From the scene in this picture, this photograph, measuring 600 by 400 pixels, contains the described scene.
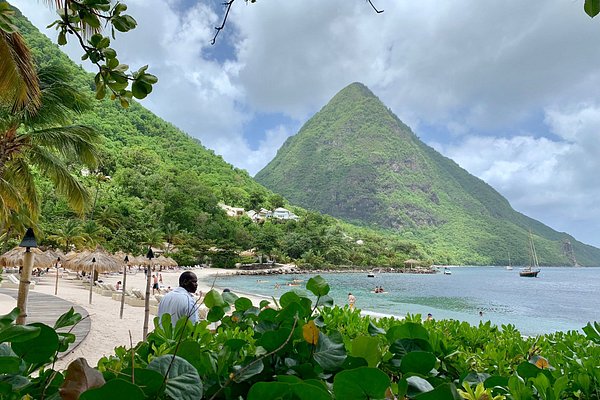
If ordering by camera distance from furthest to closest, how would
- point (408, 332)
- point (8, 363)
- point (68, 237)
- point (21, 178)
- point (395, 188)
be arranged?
point (395, 188)
point (68, 237)
point (21, 178)
point (408, 332)
point (8, 363)

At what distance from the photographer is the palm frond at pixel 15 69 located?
444cm

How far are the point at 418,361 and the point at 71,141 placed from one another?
893 centimetres

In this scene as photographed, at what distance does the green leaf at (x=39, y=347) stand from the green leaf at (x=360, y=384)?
1.24 feet

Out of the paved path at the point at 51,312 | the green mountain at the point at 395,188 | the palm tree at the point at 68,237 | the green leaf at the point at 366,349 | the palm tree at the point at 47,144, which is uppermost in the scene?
the green mountain at the point at 395,188

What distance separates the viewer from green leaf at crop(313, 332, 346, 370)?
2.28 feet

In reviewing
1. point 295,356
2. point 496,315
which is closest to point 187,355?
point 295,356

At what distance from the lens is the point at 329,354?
712 millimetres

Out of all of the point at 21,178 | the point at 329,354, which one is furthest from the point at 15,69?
the point at 329,354

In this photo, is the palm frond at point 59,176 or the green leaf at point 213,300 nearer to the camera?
the green leaf at point 213,300

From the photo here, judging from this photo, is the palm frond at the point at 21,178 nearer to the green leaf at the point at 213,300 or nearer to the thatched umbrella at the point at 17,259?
the green leaf at the point at 213,300

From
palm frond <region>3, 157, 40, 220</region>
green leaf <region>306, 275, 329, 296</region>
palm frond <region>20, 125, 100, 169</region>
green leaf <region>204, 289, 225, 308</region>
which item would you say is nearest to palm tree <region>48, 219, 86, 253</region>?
palm frond <region>3, 157, 40, 220</region>

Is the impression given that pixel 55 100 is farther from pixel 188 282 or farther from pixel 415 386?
pixel 415 386

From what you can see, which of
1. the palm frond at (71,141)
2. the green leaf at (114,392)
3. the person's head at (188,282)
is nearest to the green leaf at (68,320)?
the green leaf at (114,392)

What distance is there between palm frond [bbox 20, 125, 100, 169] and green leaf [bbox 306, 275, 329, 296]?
27.9ft
